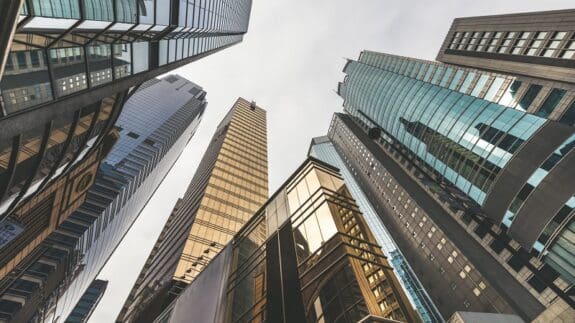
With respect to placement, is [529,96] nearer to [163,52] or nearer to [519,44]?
[519,44]

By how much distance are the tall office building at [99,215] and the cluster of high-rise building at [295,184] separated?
1.59ft

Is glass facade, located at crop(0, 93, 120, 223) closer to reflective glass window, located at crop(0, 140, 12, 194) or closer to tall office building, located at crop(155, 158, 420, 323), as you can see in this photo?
reflective glass window, located at crop(0, 140, 12, 194)

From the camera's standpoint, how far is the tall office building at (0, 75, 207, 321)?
165 ft

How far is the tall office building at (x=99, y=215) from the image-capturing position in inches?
1976

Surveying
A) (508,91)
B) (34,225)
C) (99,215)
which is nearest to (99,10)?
(34,225)

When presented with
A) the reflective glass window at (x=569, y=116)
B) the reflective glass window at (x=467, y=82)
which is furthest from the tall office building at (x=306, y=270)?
the reflective glass window at (x=467, y=82)

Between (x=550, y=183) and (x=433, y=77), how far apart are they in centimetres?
4171

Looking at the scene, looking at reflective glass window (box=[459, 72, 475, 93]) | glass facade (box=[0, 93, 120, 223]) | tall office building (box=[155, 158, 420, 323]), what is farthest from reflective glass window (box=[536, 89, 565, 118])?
glass facade (box=[0, 93, 120, 223])

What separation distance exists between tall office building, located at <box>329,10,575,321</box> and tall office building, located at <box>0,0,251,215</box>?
3119 cm

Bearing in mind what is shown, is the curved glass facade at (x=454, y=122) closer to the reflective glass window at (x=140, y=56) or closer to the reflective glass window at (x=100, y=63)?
the reflective glass window at (x=140, y=56)

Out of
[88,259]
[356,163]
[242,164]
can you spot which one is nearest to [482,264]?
[242,164]

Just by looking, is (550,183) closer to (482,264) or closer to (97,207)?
(482,264)

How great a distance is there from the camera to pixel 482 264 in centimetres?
5509

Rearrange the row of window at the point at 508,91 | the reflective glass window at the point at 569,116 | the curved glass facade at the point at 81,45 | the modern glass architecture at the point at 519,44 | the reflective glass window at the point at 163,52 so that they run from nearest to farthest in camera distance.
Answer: the curved glass facade at the point at 81,45
the reflective glass window at the point at 163,52
the reflective glass window at the point at 569,116
the row of window at the point at 508,91
the modern glass architecture at the point at 519,44
